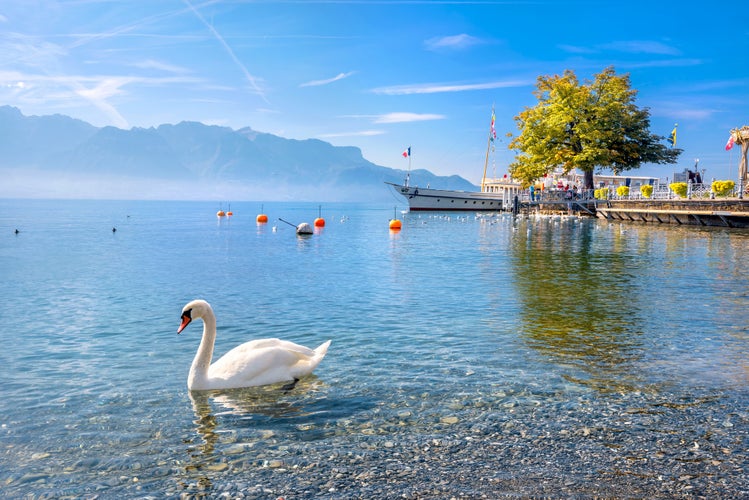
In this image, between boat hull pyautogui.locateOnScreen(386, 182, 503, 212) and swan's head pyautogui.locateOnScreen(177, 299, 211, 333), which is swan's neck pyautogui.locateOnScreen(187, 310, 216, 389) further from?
boat hull pyautogui.locateOnScreen(386, 182, 503, 212)

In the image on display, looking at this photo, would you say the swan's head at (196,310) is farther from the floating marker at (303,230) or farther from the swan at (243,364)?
the floating marker at (303,230)

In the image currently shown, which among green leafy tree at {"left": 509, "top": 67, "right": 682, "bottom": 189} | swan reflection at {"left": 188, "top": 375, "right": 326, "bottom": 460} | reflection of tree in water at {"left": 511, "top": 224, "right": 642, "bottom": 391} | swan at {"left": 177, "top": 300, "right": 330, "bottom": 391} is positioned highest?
green leafy tree at {"left": 509, "top": 67, "right": 682, "bottom": 189}

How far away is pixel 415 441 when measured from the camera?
22.0 ft

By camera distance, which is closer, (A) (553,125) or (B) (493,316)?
(B) (493,316)

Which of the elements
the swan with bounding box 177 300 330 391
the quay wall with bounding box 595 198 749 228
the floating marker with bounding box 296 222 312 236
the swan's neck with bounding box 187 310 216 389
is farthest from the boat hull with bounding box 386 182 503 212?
the swan's neck with bounding box 187 310 216 389

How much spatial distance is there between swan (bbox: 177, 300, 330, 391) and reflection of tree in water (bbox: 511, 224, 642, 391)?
4.54 metres

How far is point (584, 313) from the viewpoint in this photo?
14938mm

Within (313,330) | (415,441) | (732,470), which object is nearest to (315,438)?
(415,441)

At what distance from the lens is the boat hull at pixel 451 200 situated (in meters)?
112

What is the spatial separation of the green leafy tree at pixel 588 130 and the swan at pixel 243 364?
67.7 meters

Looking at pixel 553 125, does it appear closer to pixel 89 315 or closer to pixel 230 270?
pixel 230 270

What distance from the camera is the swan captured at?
336 inches

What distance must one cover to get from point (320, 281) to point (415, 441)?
15480 millimetres

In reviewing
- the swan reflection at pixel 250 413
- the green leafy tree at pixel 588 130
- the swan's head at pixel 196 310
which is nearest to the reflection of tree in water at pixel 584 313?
the swan reflection at pixel 250 413
